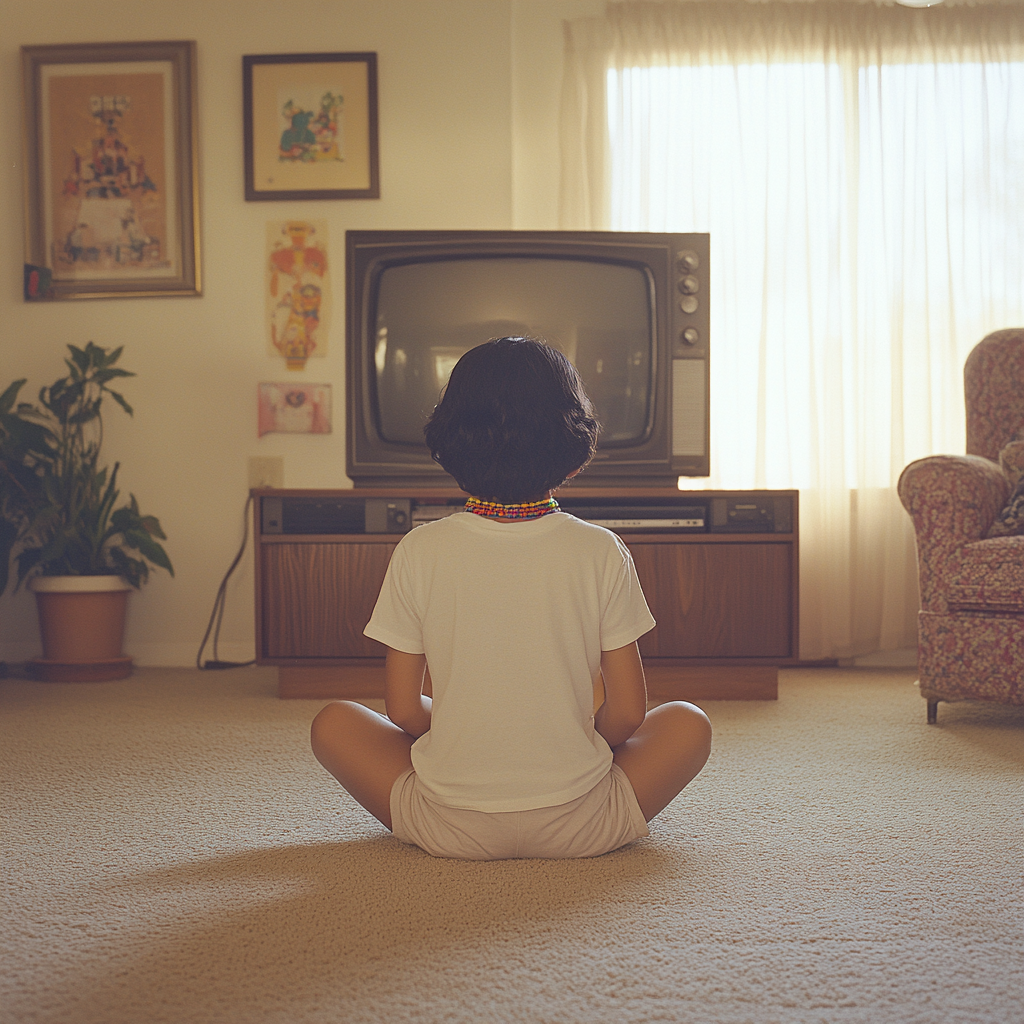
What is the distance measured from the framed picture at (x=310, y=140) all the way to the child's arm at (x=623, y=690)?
240 centimetres

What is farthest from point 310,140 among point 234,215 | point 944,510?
point 944,510

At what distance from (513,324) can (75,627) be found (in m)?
1.57

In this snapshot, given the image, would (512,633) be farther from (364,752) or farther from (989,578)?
(989,578)

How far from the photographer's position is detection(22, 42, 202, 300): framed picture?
10.4 ft

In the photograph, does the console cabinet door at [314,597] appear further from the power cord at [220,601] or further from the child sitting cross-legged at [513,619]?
the child sitting cross-legged at [513,619]

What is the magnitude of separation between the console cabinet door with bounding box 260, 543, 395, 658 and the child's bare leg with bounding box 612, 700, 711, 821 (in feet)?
4.28

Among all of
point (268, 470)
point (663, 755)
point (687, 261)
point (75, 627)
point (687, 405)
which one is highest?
point (687, 261)

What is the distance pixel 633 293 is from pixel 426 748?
1698 millimetres

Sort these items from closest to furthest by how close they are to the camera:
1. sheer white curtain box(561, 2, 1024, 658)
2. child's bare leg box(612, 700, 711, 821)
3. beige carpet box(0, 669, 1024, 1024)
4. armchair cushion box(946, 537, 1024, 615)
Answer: beige carpet box(0, 669, 1024, 1024) → child's bare leg box(612, 700, 711, 821) → armchair cushion box(946, 537, 1024, 615) → sheer white curtain box(561, 2, 1024, 658)

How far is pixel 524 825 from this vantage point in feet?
3.65

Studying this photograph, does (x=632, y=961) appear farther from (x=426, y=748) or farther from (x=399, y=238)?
(x=399, y=238)

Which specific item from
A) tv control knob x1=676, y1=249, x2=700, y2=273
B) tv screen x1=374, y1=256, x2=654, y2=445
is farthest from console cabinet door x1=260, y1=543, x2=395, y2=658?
tv control knob x1=676, y1=249, x2=700, y2=273

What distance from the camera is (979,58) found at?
10.2 feet

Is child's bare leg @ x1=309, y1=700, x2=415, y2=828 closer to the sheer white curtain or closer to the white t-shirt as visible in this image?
the white t-shirt
